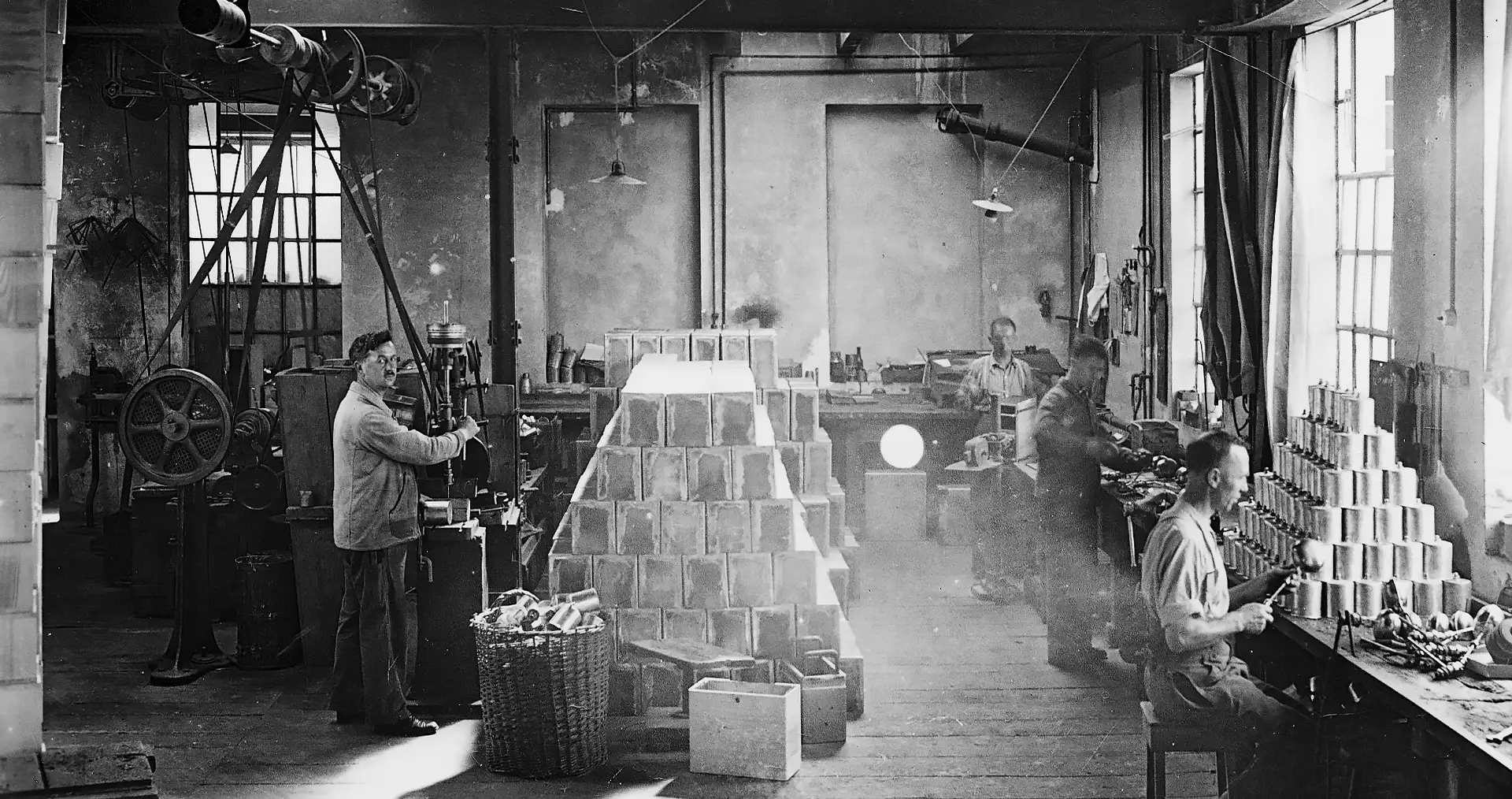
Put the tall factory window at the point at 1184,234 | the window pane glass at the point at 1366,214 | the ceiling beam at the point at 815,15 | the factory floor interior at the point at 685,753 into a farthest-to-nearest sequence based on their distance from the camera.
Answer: the tall factory window at the point at 1184,234 → the ceiling beam at the point at 815,15 → the window pane glass at the point at 1366,214 → the factory floor interior at the point at 685,753

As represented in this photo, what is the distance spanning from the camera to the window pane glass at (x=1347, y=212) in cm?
788

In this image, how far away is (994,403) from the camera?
1102cm

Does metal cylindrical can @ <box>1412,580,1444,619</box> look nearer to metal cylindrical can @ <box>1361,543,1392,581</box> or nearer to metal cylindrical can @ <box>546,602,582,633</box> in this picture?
metal cylindrical can @ <box>1361,543,1392,581</box>

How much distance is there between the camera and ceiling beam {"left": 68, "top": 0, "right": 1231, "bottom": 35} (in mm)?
8102

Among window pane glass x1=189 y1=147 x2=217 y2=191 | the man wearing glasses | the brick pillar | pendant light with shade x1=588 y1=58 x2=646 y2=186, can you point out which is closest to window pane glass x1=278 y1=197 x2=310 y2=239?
window pane glass x1=189 y1=147 x2=217 y2=191

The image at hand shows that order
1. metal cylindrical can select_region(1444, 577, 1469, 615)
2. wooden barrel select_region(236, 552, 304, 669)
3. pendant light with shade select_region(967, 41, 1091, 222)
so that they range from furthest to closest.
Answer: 1. pendant light with shade select_region(967, 41, 1091, 222)
2. wooden barrel select_region(236, 552, 304, 669)
3. metal cylindrical can select_region(1444, 577, 1469, 615)

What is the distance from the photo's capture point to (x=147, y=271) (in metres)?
13.6

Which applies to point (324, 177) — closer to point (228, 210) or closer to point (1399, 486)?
point (228, 210)

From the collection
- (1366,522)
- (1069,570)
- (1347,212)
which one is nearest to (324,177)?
(1069,570)

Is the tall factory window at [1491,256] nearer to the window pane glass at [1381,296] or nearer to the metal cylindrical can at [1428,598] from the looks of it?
the metal cylindrical can at [1428,598]

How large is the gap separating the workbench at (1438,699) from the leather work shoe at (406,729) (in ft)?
12.6

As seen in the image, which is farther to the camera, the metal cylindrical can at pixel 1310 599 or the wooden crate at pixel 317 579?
the wooden crate at pixel 317 579

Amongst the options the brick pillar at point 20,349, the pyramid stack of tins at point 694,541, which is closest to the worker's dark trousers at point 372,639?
the pyramid stack of tins at point 694,541

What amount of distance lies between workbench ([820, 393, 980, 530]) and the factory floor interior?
3.38m
